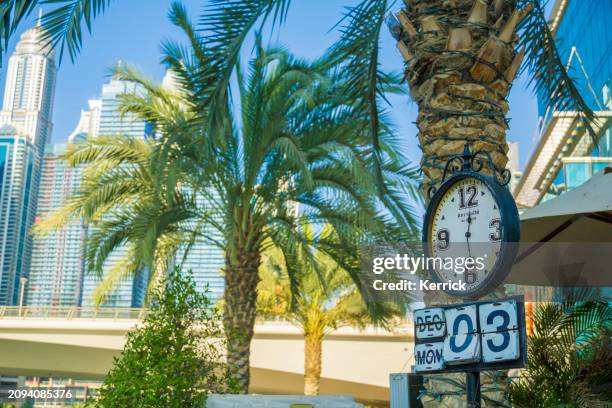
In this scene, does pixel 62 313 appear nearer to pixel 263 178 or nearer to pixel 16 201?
pixel 263 178

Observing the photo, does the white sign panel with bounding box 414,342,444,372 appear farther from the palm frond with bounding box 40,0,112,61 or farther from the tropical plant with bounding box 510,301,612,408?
the palm frond with bounding box 40,0,112,61

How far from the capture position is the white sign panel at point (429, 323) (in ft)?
10.3

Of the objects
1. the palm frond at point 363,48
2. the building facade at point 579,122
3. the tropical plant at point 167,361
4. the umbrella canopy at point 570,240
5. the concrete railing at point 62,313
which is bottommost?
the tropical plant at point 167,361

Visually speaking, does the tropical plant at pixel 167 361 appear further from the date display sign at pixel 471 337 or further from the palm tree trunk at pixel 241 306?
the date display sign at pixel 471 337

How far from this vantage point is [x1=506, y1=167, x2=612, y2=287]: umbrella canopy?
579cm

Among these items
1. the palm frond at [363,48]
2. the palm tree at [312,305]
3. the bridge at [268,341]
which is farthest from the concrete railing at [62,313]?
the palm frond at [363,48]

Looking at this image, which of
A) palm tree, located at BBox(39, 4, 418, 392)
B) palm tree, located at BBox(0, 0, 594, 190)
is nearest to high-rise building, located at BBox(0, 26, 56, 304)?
palm tree, located at BBox(39, 4, 418, 392)

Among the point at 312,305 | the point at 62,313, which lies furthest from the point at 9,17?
the point at 62,313

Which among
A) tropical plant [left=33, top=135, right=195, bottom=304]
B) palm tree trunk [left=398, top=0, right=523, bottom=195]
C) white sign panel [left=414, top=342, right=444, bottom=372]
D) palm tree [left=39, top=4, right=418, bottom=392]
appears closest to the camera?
white sign panel [left=414, top=342, right=444, bottom=372]

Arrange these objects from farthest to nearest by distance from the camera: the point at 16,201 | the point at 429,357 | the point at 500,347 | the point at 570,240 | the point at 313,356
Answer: the point at 16,201
the point at 313,356
the point at 570,240
the point at 429,357
the point at 500,347

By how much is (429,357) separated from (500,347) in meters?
0.38

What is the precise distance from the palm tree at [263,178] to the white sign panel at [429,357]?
7926 millimetres

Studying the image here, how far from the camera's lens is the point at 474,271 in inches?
134

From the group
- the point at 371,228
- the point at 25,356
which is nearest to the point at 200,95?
the point at 371,228
